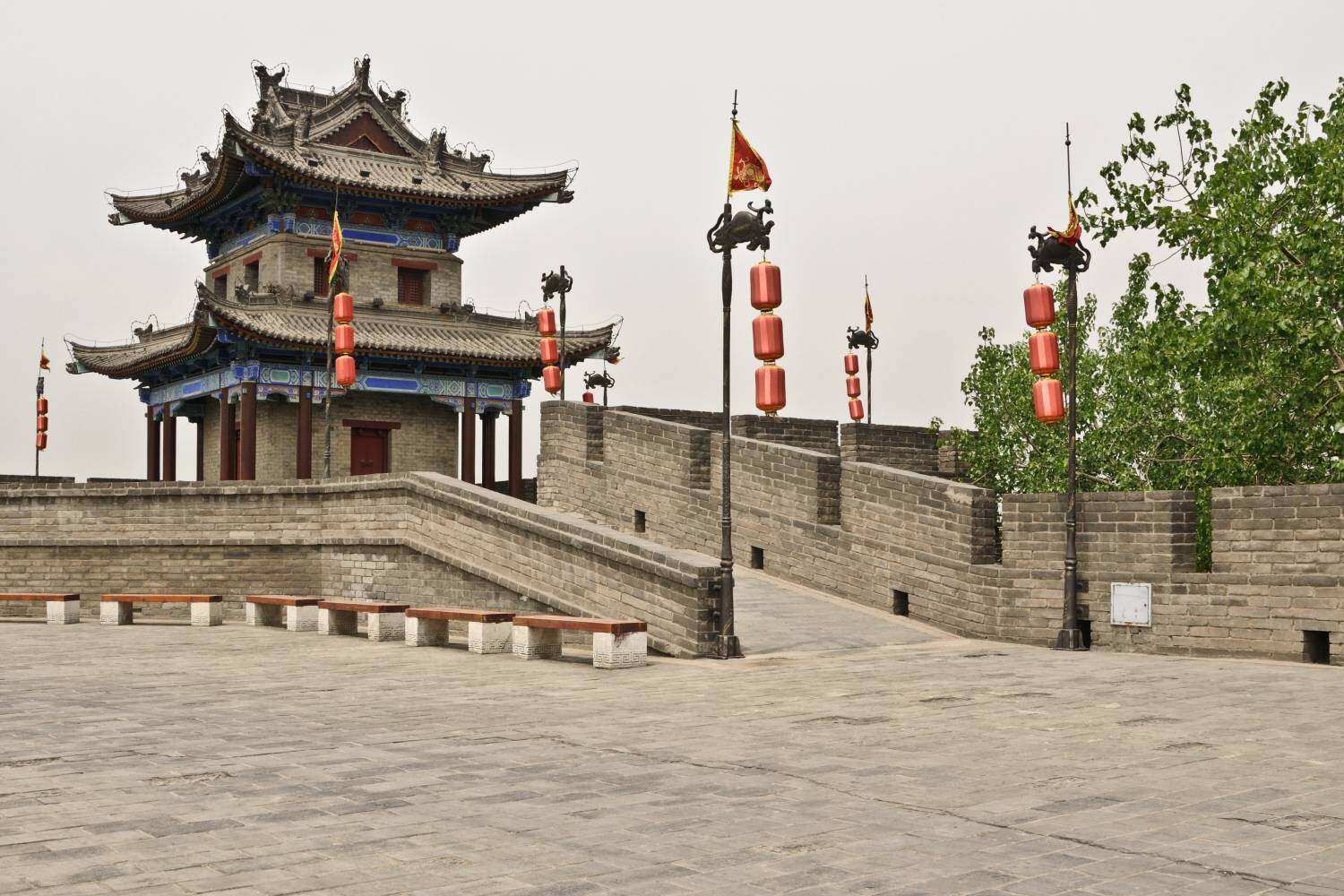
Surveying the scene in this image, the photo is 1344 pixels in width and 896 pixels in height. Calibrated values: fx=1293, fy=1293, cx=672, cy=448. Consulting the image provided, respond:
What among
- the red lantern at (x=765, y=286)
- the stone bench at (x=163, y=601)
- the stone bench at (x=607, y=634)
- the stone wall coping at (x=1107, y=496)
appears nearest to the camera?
the stone bench at (x=607, y=634)

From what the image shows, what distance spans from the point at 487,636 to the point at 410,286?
65.7ft

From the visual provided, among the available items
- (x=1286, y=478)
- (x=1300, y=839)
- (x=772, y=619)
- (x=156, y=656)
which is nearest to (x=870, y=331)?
(x=1286, y=478)

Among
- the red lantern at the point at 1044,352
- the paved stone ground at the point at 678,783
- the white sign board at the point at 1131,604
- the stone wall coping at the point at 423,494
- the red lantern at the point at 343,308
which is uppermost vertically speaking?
the red lantern at the point at 343,308

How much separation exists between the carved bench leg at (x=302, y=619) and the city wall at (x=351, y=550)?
1.28m

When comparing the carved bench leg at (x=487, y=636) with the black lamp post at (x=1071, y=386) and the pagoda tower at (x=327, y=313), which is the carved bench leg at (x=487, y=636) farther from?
the pagoda tower at (x=327, y=313)

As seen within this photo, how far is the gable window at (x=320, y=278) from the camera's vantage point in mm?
30781

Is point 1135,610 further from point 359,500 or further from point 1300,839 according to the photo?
point 359,500

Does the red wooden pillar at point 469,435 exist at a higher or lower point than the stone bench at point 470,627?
higher

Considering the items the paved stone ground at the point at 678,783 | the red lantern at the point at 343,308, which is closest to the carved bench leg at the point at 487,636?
the paved stone ground at the point at 678,783

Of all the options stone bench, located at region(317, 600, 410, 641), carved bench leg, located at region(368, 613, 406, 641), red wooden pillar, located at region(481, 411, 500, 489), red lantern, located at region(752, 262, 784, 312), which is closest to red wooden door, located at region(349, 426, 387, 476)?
red wooden pillar, located at region(481, 411, 500, 489)

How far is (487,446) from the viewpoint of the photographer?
1286 inches

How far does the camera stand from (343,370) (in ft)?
84.6

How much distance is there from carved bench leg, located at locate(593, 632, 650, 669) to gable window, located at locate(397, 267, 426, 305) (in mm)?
21157

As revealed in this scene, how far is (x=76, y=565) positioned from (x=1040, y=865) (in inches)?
818
